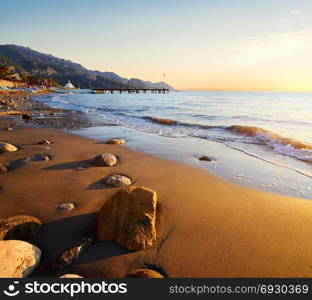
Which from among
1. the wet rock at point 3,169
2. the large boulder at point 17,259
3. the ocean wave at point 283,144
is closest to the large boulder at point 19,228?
the large boulder at point 17,259

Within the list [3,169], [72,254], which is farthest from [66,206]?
[3,169]

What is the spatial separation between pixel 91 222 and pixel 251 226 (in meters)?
2.34

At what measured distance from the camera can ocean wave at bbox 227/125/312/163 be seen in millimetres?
6839

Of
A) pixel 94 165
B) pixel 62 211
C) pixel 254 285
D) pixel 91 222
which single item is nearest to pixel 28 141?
pixel 94 165

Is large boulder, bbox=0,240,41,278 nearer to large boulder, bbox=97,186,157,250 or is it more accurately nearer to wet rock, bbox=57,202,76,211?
large boulder, bbox=97,186,157,250

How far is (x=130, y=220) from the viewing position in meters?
2.55

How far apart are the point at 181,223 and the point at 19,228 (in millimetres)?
2187

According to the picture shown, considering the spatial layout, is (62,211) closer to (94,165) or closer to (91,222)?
(91,222)

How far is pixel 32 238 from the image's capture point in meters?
2.60

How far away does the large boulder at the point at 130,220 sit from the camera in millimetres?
2494

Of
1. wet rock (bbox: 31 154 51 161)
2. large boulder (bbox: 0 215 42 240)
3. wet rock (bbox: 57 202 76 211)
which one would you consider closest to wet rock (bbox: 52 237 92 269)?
large boulder (bbox: 0 215 42 240)

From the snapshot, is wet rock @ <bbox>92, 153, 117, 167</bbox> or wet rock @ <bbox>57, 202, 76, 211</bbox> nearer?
wet rock @ <bbox>57, 202, 76, 211</bbox>

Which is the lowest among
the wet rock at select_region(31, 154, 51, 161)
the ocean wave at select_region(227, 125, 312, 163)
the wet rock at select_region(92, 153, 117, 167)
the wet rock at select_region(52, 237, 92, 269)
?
the wet rock at select_region(52, 237, 92, 269)

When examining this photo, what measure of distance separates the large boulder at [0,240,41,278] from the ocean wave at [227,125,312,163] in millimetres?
7355
